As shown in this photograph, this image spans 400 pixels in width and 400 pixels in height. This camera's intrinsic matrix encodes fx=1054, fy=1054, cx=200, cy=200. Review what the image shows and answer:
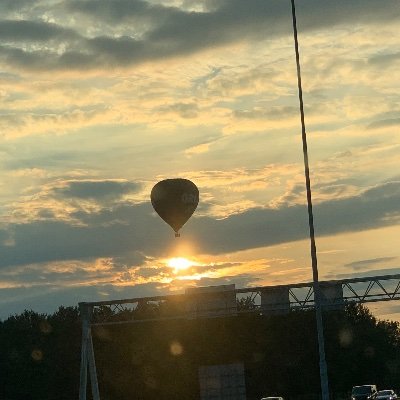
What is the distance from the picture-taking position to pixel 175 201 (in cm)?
7025

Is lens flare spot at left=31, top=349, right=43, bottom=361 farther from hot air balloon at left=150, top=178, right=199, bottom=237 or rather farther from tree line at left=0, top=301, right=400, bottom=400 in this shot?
hot air balloon at left=150, top=178, right=199, bottom=237

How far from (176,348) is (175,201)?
47.1 m

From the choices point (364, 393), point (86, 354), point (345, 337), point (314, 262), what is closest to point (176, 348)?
point (345, 337)

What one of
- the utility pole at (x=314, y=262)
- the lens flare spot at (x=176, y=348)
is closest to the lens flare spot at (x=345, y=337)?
the lens flare spot at (x=176, y=348)

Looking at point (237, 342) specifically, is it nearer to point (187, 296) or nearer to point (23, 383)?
point (23, 383)

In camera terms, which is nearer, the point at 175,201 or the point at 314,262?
the point at 314,262

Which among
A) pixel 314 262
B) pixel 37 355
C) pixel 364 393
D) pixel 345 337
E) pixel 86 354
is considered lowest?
pixel 364 393

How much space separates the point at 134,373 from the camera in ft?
377

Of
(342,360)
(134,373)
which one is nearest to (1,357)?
(134,373)

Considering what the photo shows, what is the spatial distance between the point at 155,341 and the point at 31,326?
82.0ft

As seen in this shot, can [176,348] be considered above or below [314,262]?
above

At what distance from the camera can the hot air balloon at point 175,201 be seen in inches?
2749

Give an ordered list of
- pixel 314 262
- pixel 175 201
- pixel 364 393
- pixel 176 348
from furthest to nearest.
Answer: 1. pixel 176 348
2. pixel 364 393
3. pixel 175 201
4. pixel 314 262

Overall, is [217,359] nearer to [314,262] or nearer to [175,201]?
[175,201]
